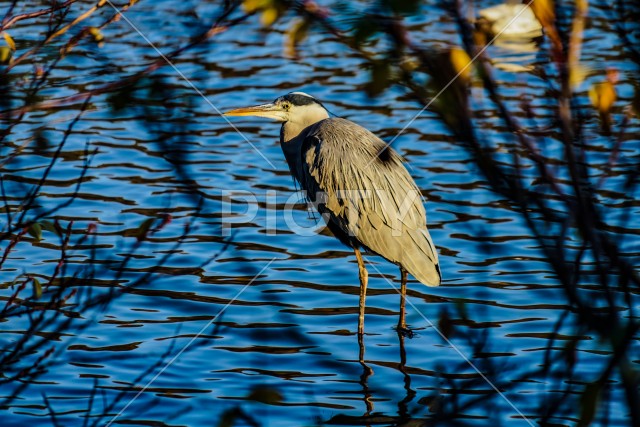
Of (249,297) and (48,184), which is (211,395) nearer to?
→ (249,297)

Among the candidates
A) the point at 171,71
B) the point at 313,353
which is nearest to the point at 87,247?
the point at 313,353

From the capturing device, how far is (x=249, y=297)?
6297mm

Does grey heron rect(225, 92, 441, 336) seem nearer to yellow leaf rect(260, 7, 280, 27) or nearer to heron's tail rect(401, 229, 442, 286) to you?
heron's tail rect(401, 229, 442, 286)

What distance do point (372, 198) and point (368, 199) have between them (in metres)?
0.03

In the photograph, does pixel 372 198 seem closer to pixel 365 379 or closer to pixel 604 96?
pixel 365 379

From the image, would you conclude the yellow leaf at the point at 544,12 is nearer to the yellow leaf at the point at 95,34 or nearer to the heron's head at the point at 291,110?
the yellow leaf at the point at 95,34

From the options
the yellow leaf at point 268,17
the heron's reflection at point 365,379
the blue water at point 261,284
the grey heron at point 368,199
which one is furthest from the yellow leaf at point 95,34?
the grey heron at point 368,199

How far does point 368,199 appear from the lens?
597cm

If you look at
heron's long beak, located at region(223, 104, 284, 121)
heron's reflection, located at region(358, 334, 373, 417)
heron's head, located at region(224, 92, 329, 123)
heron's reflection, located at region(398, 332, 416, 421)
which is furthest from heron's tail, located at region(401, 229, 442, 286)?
heron's long beak, located at region(223, 104, 284, 121)

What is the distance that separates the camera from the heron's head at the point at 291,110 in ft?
21.7

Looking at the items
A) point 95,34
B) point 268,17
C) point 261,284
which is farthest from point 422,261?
point 268,17

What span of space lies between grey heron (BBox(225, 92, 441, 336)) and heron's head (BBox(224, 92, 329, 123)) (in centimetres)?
49

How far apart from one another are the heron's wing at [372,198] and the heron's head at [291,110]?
24.2 inches

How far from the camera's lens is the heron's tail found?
581 cm
